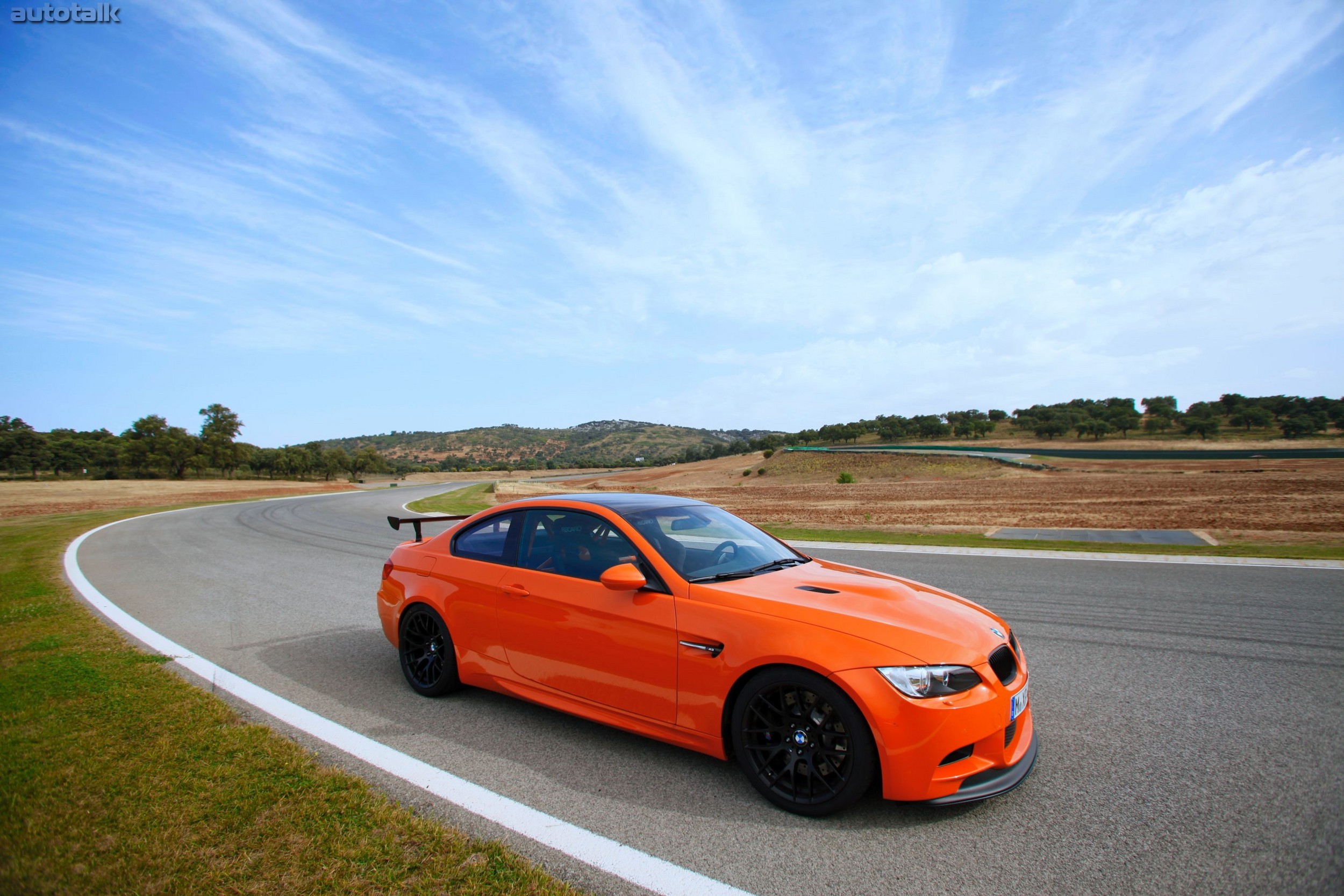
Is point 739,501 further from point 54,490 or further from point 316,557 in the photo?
point 54,490

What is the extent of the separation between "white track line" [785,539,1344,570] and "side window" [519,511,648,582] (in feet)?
29.1

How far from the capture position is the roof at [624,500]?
4352 millimetres

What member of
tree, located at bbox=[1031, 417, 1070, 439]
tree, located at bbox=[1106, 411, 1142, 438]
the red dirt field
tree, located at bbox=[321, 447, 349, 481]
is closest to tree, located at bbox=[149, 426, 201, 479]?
tree, located at bbox=[321, 447, 349, 481]

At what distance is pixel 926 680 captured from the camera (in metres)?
2.90

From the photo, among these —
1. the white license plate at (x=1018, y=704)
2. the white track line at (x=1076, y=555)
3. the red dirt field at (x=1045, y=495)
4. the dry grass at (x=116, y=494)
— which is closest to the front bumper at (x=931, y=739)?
the white license plate at (x=1018, y=704)

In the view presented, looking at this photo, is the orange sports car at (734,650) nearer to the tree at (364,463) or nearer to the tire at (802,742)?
the tire at (802,742)

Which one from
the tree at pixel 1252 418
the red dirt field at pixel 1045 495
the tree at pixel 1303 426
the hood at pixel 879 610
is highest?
the tree at pixel 1252 418

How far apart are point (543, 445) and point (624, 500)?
146 meters

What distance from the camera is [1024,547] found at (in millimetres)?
11922

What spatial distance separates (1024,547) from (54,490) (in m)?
53.4

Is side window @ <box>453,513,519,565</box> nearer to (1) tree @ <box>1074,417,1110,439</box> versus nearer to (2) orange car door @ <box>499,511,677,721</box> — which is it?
(2) orange car door @ <box>499,511,677,721</box>

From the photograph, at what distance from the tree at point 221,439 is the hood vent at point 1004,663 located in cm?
8710

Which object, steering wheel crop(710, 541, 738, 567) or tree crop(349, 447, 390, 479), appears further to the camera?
tree crop(349, 447, 390, 479)

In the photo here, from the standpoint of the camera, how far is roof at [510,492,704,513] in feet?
14.3
